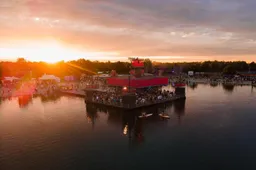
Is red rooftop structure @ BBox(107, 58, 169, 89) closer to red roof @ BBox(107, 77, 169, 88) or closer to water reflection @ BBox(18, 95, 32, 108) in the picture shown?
→ red roof @ BBox(107, 77, 169, 88)

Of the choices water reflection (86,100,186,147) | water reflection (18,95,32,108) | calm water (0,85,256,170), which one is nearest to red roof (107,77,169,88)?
water reflection (86,100,186,147)

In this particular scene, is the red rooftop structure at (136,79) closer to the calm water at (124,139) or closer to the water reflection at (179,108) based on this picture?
the water reflection at (179,108)

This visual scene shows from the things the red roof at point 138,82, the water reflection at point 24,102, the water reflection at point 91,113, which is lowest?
the water reflection at point 91,113

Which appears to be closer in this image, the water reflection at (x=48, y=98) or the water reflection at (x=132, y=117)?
Answer: the water reflection at (x=132, y=117)

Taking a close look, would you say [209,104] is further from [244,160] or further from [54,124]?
[54,124]

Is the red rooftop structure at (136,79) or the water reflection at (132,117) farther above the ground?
the red rooftop structure at (136,79)

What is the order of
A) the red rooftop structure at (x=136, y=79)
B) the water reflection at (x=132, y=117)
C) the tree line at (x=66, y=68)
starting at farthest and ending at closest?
the tree line at (x=66, y=68) → the red rooftop structure at (x=136, y=79) → the water reflection at (x=132, y=117)

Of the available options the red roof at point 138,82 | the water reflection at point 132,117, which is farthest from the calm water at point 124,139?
the red roof at point 138,82

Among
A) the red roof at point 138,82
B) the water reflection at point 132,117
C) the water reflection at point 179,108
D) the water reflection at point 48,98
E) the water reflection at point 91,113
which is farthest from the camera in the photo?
the red roof at point 138,82
